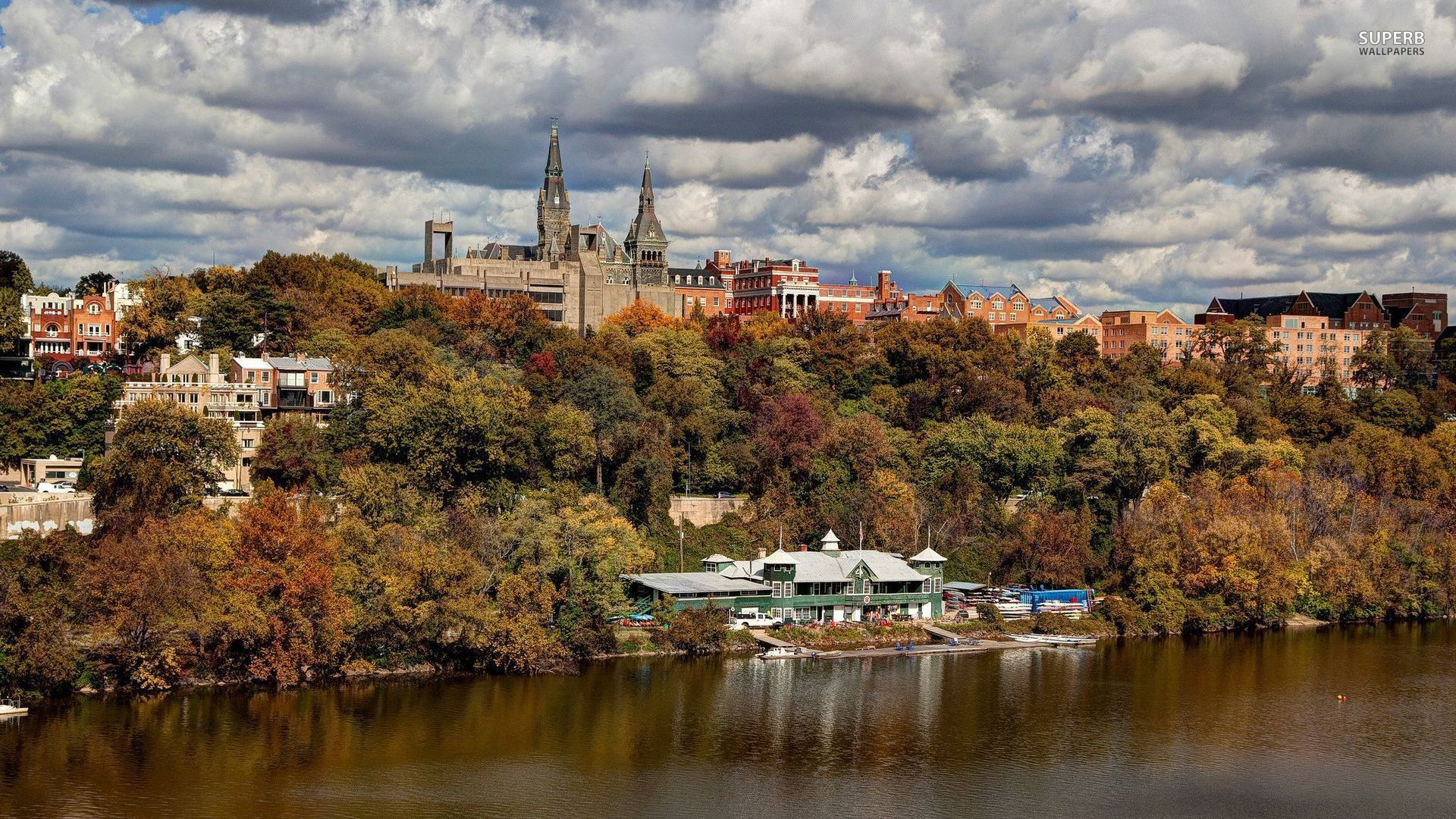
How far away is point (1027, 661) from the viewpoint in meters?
55.8

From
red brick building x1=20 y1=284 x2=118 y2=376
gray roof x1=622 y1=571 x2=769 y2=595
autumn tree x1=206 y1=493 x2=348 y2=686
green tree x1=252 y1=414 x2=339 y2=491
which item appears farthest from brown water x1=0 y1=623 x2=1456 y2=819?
red brick building x1=20 y1=284 x2=118 y2=376

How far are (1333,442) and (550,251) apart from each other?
5495 centimetres

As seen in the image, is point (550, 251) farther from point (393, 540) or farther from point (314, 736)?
point (314, 736)

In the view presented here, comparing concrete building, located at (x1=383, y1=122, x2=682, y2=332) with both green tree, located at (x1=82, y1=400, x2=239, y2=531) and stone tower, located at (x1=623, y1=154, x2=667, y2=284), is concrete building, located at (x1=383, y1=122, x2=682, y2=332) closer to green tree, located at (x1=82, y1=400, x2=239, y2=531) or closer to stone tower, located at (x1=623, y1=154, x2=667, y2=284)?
stone tower, located at (x1=623, y1=154, x2=667, y2=284)

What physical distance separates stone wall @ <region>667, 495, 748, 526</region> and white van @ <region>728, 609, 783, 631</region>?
9.21m

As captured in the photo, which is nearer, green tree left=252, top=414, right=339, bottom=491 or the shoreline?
the shoreline

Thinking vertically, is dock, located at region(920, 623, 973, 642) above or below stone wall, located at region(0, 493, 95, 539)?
below

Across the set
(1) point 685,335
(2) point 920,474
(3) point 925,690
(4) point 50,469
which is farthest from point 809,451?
(4) point 50,469

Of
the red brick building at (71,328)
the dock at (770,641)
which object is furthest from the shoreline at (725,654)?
the red brick building at (71,328)

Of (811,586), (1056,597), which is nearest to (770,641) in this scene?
(811,586)

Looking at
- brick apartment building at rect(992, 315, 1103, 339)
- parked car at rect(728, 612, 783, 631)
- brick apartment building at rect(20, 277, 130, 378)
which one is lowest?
parked car at rect(728, 612, 783, 631)

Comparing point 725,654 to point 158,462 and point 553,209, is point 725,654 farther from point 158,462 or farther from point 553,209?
point 553,209

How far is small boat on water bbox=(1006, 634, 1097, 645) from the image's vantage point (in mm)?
59125

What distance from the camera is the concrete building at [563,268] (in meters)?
97.9
